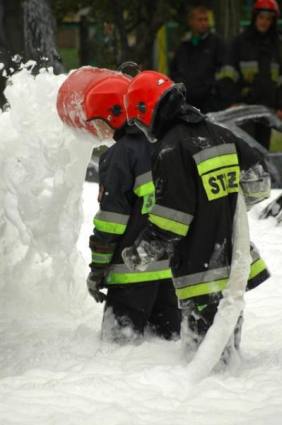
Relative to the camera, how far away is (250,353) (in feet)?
17.3

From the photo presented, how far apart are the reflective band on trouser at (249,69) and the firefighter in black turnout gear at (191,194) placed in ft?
16.3

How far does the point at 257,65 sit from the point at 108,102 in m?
4.71

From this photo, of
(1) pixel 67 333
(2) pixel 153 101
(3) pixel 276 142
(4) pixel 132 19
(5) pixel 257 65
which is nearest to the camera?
(2) pixel 153 101

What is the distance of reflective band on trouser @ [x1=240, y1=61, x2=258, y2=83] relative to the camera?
9734mm

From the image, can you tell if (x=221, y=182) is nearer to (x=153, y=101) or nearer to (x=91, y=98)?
(x=153, y=101)

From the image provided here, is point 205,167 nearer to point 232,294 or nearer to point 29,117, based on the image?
point 232,294

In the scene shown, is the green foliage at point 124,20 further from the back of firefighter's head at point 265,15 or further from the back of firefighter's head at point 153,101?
the back of firefighter's head at point 153,101

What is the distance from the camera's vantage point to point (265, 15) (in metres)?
9.42

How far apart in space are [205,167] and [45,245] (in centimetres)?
187

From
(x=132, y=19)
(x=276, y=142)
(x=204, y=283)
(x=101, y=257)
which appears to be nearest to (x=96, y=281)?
(x=101, y=257)

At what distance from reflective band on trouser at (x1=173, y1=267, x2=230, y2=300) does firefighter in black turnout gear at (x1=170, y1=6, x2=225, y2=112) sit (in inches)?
211

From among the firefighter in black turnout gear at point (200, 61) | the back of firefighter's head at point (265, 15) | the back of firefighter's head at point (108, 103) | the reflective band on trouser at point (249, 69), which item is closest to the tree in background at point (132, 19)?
the firefighter in black turnout gear at point (200, 61)

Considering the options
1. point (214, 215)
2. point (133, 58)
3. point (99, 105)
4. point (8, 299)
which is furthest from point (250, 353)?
point (133, 58)

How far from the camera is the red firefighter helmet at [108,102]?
5285mm
